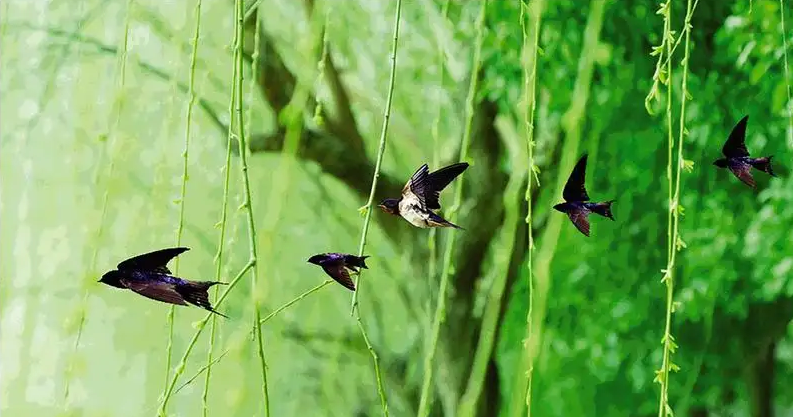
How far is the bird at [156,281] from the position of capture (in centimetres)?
29

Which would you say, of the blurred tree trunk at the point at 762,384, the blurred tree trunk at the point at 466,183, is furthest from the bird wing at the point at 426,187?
the blurred tree trunk at the point at 762,384

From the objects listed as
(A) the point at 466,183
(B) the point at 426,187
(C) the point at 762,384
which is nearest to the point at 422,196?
(B) the point at 426,187

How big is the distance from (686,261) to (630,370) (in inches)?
8.9

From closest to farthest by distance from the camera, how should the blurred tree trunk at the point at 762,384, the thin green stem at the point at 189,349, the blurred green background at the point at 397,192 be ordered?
the thin green stem at the point at 189,349 → the blurred green background at the point at 397,192 → the blurred tree trunk at the point at 762,384

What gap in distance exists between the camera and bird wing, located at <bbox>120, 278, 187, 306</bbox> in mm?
285

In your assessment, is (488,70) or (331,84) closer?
(488,70)

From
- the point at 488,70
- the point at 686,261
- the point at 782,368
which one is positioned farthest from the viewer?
the point at 782,368

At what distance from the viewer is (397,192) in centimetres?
136

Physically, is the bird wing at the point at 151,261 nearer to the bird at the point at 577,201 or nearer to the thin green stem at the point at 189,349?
the thin green stem at the point at 189,349

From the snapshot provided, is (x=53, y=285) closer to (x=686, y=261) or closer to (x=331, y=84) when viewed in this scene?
(x=331, y=84)

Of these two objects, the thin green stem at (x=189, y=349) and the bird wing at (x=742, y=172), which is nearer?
the thin green stem at (x=189, y=349)

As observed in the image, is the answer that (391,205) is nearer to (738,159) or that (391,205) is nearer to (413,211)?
(413,211)

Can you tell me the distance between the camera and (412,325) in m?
1.66

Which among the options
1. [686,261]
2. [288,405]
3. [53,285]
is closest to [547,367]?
[686,261]
